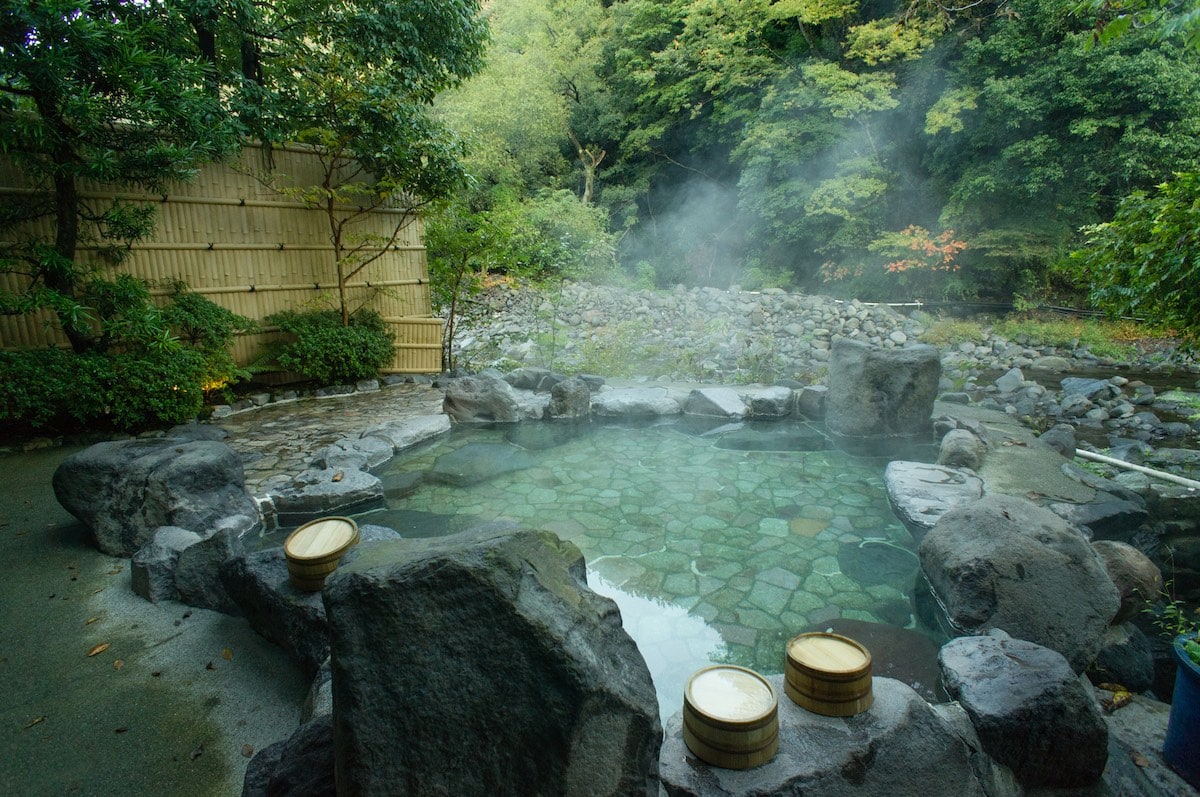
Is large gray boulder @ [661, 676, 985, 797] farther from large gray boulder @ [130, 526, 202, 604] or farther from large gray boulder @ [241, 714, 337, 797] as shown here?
large gray boulder @ [130, 526, 202, 604]

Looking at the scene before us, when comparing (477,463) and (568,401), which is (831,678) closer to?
(477,463)

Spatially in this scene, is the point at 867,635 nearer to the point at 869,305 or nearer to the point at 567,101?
the point at 869,305

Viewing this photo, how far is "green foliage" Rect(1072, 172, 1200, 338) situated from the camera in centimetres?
301

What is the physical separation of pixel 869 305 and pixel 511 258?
8.91 m

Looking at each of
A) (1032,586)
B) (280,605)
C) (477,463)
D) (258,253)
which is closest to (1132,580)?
(1032,586)

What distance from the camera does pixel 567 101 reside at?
19.8m

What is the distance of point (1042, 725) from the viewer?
2.39m

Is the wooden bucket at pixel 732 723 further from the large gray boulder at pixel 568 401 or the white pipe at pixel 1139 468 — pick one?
the large gray boulder at pixel 568 401

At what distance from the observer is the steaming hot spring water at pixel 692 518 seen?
3674 millimetres

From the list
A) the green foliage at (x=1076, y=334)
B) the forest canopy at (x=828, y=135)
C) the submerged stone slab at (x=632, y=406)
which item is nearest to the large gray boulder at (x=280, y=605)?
the submerged stone slab at (x=632, y=406)

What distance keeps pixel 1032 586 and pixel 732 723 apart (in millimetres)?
2219

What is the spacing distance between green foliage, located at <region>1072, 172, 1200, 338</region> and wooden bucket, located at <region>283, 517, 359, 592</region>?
4.21m

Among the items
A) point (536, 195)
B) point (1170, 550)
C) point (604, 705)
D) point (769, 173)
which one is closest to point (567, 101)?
point (536, 195)

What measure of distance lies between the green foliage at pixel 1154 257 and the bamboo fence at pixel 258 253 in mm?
8055
